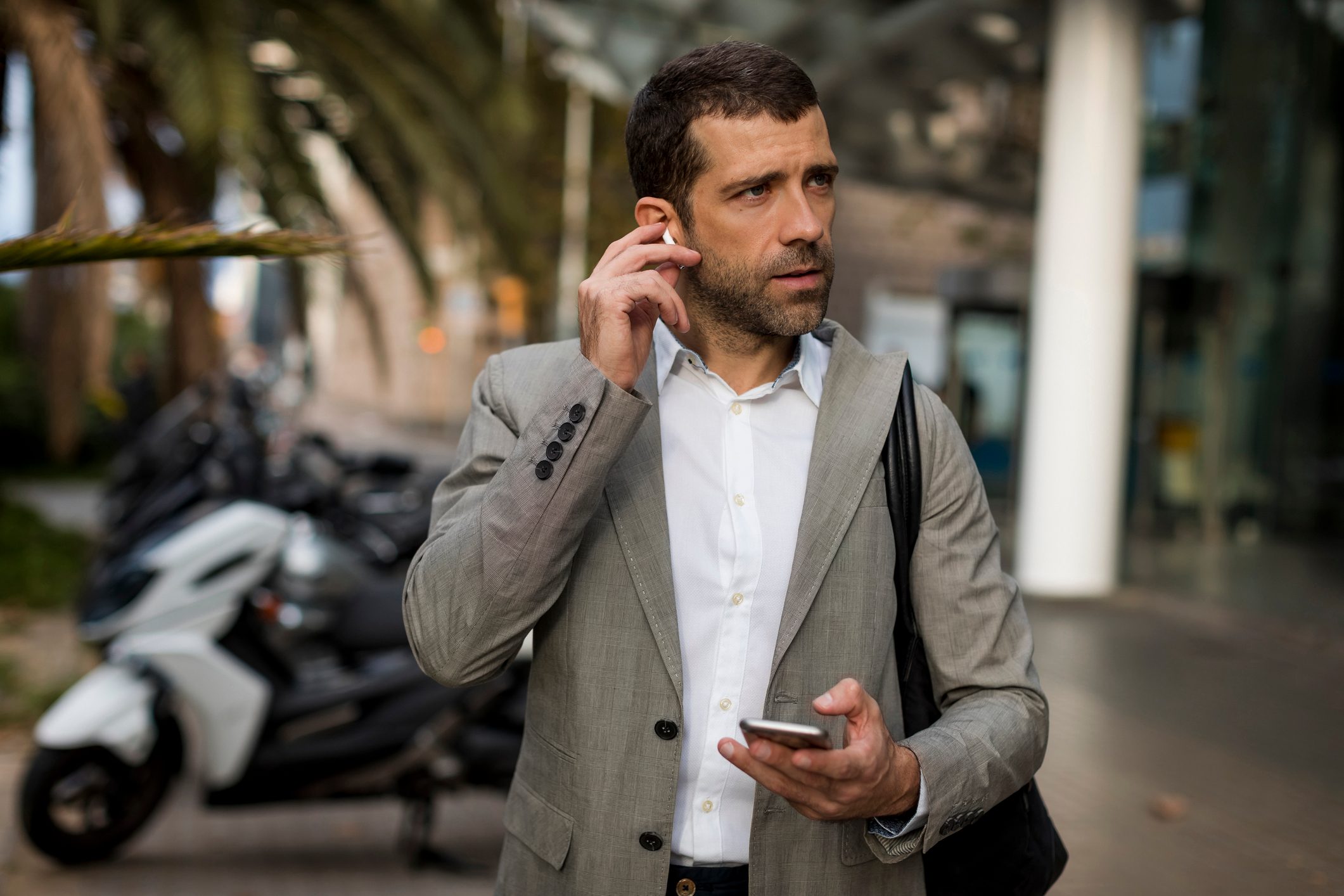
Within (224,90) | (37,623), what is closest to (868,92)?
(224,90)

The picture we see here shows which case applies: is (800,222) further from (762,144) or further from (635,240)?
(635,240)

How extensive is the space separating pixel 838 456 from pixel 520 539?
46 cm

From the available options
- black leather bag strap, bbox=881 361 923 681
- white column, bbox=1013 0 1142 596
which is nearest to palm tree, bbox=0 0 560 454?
white column, bbox=1013 0 1142 596

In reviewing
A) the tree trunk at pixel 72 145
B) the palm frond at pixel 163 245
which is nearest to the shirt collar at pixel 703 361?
the palm frond at pixel 163 245

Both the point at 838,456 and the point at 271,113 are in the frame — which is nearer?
the point at 838,456

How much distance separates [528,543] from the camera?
68.0 inches

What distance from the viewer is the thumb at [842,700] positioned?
1588 mm

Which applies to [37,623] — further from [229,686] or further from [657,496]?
[657,496]

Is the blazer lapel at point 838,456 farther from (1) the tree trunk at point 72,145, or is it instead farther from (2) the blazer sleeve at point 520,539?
(1) the tree trunk at point 72,145

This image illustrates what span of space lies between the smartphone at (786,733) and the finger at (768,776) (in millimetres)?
49

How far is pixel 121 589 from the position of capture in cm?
462

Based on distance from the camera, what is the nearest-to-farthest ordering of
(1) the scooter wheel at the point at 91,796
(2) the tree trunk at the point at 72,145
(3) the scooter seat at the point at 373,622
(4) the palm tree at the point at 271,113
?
(1) the scooter wheel at the point at 91,796
(3) the scooter seat at the point at 373,622
(2) the tree trunk at the point at 72,145
(4) the palm tree at the point at 271,113

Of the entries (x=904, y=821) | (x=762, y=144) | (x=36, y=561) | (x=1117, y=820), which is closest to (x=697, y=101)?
(x=762, y=144)

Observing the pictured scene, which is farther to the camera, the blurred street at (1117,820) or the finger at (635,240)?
the blurred street at (1117,820)
